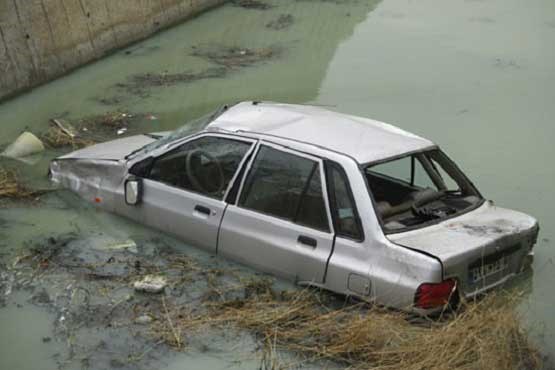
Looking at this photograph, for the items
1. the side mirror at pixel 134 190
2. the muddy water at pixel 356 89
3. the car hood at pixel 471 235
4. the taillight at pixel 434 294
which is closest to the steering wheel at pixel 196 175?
the side mirror at pixel 134 190

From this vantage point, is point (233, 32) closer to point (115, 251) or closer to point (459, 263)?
point (115, 251)

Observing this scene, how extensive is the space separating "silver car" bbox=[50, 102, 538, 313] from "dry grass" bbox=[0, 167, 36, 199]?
149 cm

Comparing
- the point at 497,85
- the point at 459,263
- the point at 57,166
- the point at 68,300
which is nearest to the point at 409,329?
the point at 459,263

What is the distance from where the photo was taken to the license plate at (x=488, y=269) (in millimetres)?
6625

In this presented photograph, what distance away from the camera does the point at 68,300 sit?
24.1ft

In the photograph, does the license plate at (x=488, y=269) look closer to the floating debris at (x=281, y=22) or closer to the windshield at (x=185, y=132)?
the windshield at (x=185, y=132)

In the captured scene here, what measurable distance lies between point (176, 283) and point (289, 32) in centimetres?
1045

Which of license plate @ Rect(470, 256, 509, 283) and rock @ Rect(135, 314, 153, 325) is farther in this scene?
rock @ Rect(135, 314, 153, 325)

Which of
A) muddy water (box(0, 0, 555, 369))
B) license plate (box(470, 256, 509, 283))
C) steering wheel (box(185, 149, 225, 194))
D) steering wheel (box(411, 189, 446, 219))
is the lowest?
muddy water (box(0, 0, 555, 369))

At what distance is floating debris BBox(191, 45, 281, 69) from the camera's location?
50.1 ft

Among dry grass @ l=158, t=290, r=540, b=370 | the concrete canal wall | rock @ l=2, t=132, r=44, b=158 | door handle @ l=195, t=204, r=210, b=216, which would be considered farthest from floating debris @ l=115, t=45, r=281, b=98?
dry grass @ l=158, t=290, r=540, b=370

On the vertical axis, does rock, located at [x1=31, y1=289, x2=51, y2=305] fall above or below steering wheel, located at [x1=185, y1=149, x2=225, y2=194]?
below

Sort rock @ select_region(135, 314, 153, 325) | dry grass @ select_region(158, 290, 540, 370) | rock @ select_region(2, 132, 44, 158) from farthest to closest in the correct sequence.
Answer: rock @ select_region(2, 132, 44, 158) → rock @ select_region(135, 314, 153, 325) → dry grass @ select_region(158, 290, 540, 370)

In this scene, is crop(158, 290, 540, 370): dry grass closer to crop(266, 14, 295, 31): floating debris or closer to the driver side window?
the driver side window
